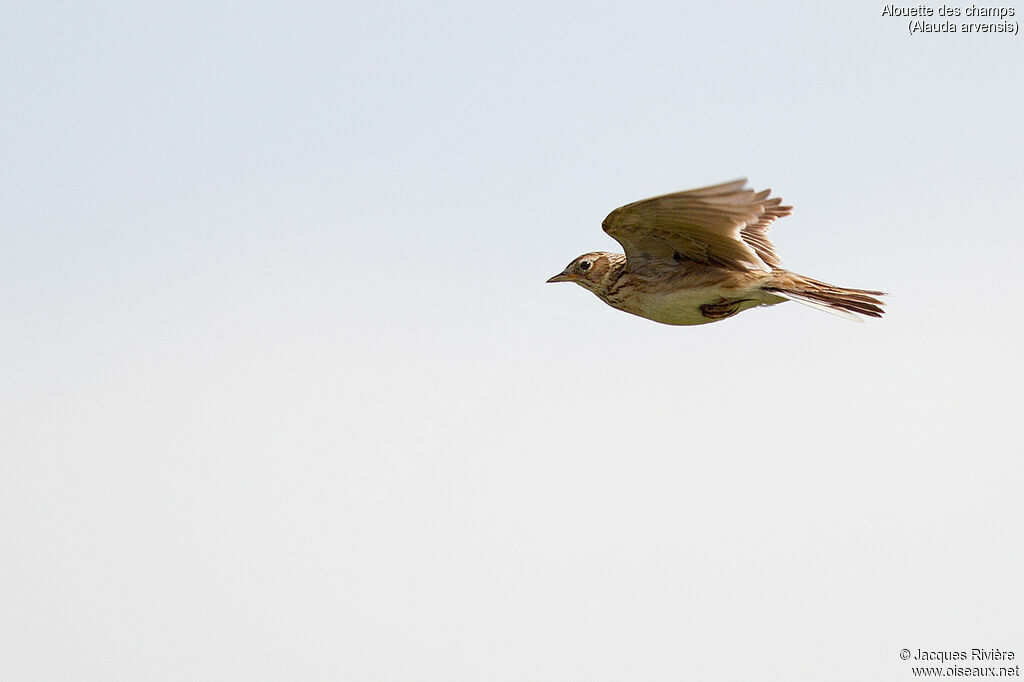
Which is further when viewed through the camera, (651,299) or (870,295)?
(651,299)

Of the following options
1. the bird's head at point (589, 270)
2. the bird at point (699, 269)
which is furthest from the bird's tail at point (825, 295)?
the bird's head at point (589, 270)

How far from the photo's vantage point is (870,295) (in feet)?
33.4

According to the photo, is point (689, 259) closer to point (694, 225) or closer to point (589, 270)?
point (694, 225)

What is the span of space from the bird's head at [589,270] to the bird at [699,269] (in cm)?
3

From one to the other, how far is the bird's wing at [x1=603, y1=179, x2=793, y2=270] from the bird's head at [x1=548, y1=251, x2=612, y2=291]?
2.17 ft

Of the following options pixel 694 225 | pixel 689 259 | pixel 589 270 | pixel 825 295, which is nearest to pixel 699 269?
pixel 689 259

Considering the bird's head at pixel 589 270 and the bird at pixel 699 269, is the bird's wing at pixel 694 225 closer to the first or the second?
the bird at pixel 699 269

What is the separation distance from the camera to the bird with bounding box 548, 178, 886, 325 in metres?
10.1

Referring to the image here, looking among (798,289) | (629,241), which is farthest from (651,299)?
(798,289)

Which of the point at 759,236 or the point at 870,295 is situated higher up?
the point at 759,236

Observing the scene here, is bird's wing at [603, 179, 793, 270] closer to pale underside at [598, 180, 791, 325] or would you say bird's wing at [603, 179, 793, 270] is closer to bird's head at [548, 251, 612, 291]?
pale underside at [598, 180, 791, 325]

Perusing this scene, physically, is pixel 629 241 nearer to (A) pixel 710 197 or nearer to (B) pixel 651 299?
(B) pixel 651 299

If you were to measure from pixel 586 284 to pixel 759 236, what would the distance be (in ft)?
5.79

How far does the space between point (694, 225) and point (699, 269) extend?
0.62 metres
